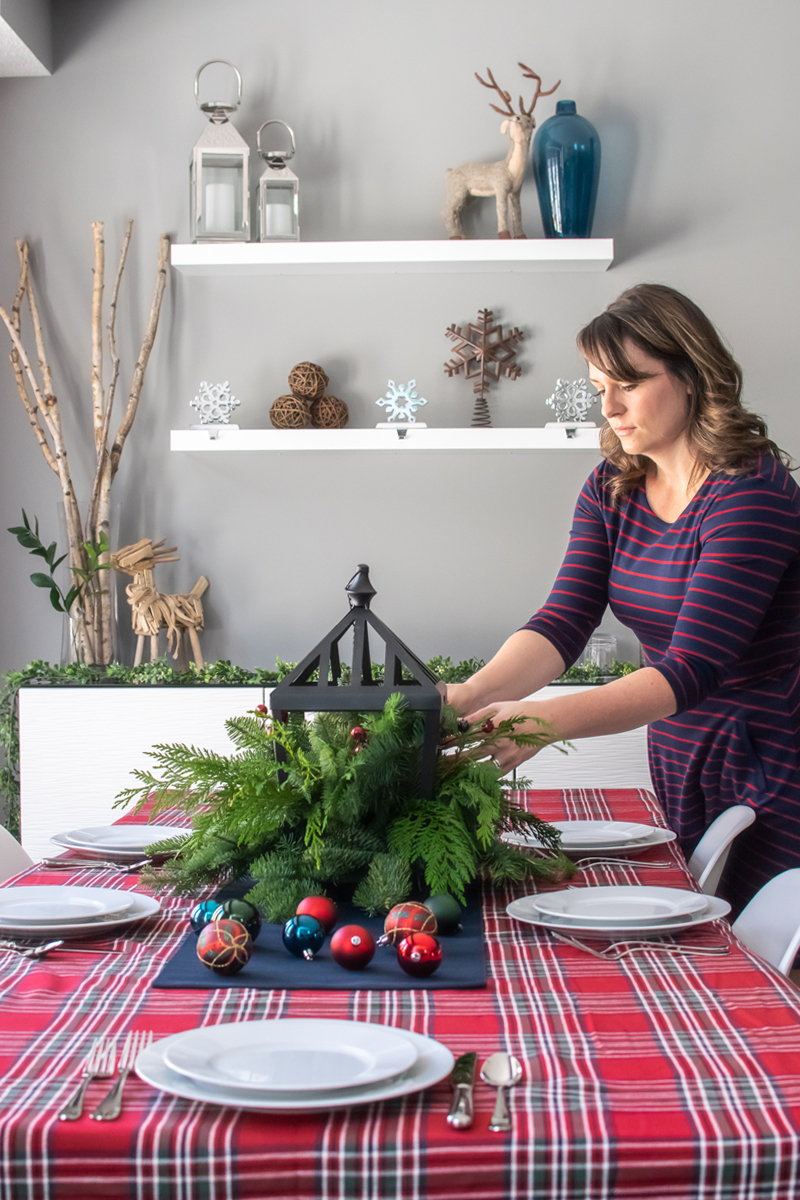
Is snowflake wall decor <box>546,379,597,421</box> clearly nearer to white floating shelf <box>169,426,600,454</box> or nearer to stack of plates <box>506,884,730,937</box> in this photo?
white floating shelf <box>169,426,600,454</box>

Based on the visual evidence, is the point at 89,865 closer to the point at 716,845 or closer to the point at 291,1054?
the point at 291,1054

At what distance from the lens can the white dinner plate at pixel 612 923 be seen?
105cm

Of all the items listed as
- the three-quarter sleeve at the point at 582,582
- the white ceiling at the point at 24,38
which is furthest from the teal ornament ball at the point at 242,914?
the white ceiling at the point at 24,38

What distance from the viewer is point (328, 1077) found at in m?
0.70

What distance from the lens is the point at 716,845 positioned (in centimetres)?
152

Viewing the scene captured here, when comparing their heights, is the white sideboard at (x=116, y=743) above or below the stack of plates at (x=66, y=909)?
below

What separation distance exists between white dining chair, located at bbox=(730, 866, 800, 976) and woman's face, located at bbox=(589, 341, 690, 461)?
28.4 inches

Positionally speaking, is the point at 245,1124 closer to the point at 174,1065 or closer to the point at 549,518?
the point at 174,1065

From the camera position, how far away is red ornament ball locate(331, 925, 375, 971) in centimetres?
96

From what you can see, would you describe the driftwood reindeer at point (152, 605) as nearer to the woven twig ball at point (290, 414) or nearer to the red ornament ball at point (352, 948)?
the woven twig ball at point (290, 414)

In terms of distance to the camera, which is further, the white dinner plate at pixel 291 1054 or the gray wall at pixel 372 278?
the gray wall at pixel 372 278

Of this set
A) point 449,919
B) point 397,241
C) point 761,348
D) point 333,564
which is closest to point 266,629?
point 333,564

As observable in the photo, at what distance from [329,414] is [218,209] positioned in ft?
2.30

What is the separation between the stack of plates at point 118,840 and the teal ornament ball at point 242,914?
42 cm
